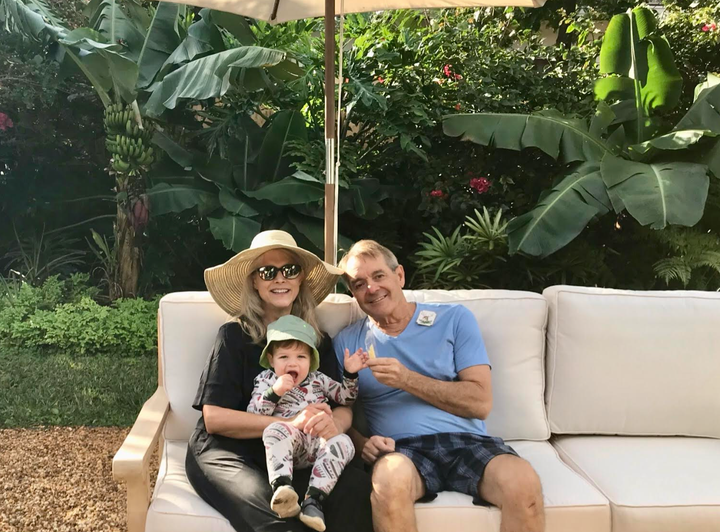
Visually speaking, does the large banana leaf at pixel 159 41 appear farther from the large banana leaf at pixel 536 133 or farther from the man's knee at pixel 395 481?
the man's knee at pixel 395 481

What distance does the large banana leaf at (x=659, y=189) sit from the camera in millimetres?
3730

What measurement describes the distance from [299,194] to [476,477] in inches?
119

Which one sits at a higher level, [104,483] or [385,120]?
[385,120]

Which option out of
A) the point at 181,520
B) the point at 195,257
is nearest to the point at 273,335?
the point at 181,520

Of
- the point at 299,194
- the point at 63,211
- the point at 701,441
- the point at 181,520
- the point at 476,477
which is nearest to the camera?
the point at 181,520

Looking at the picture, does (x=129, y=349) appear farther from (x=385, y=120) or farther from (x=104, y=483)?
(x=385, y=120)

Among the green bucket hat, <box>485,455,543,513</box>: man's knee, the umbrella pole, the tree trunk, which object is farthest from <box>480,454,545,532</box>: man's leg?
the tree trunk

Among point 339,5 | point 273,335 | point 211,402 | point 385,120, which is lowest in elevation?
point 211,402

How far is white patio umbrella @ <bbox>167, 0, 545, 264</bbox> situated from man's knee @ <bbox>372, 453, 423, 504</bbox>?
4.68 ft

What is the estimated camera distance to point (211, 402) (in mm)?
2318

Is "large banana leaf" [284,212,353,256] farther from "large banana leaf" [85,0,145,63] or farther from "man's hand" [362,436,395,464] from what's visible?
"man's hand" [362,436,395,464]

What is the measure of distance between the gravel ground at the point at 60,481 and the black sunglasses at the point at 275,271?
4.94 ft

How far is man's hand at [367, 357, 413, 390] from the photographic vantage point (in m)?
2.31

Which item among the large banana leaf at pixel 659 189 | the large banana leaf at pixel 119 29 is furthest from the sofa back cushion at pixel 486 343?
the large banana leaf at pixel 119 29
